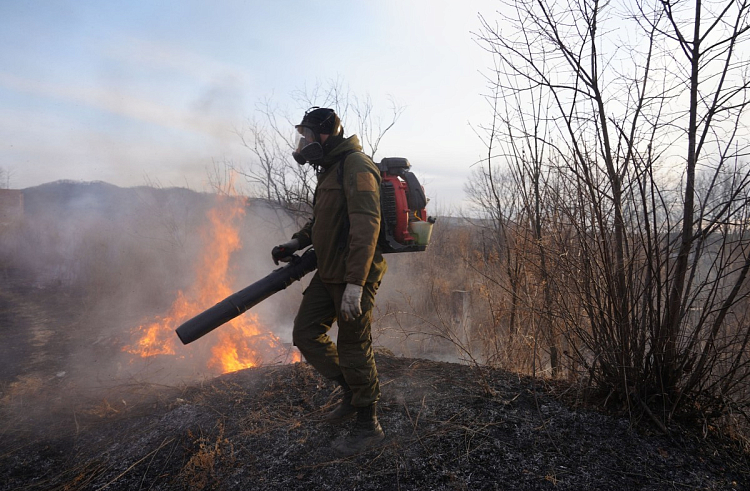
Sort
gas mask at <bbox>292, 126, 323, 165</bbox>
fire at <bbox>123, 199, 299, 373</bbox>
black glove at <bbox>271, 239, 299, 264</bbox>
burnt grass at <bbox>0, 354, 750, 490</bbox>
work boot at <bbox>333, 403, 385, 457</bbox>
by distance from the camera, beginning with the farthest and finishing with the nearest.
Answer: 1. fire at <bbox>123, 199, 299, 373</bbox>
2. black glove at <bbox>271, 239, 299, 264</bbox>
3. gas mask at <bbox>292, 126, 323, 165</bbox>
4. work boot at <bbox>333, 403, 385, 457</bbox>
5. burnt grass at <bbox>0, 354, 750, 490</bbox>

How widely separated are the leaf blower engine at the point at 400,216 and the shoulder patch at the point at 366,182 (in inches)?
8.9

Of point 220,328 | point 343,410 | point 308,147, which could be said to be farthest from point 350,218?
point 220,328

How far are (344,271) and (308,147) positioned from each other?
32.5 inches

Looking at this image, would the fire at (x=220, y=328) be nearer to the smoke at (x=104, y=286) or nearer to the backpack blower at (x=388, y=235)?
the smoke at (x=104, y=286)

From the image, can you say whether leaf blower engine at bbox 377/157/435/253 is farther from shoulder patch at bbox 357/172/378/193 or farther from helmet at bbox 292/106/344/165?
helmet at bbox 292/106/344/165

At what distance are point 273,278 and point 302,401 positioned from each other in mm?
1022

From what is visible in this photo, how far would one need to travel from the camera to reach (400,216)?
265 centimetres

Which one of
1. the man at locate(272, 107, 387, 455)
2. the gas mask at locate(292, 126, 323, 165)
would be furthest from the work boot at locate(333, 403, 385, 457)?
the gas mask at locate(292, 126, 323, 165)

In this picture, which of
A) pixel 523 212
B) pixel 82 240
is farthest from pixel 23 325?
pixel 523 212

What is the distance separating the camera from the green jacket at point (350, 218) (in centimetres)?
237

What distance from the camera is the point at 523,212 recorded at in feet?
13.4

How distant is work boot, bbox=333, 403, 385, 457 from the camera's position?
8.13 ft

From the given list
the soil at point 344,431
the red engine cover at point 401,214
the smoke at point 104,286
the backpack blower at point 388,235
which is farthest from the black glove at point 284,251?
the smoke at point 104,286

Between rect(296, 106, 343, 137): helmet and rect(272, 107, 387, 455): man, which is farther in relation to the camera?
rect(296, 106, 343, 137): helmet
